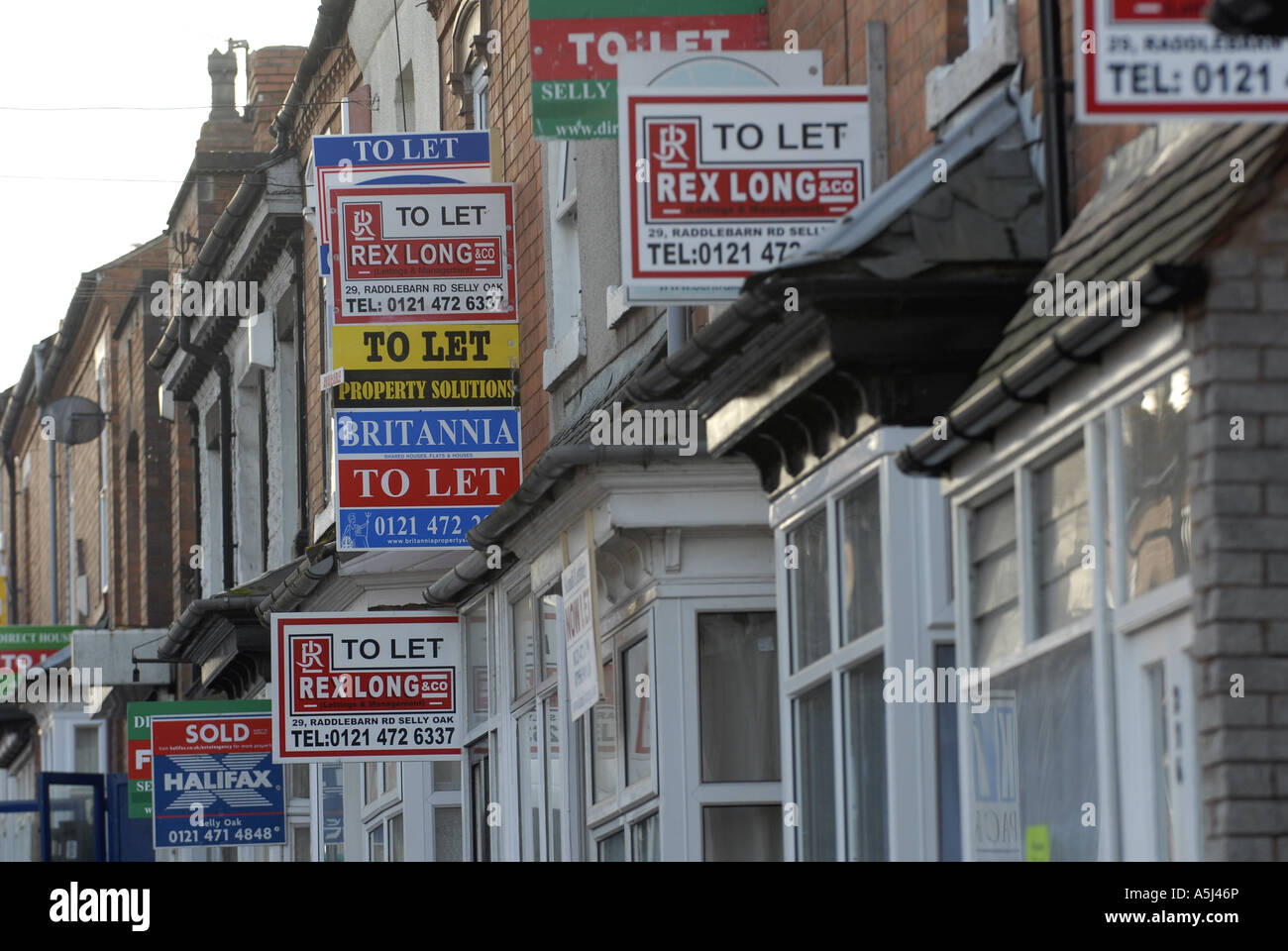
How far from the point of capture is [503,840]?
1634 centimetres

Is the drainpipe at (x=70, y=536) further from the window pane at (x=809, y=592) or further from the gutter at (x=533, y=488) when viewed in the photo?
the window pane at (x=809, y=592)

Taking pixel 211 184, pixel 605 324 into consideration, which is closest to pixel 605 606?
pixel 605 324

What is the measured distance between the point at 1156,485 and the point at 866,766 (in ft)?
9.53

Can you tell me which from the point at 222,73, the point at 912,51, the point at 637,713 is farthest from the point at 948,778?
the point at 222,73

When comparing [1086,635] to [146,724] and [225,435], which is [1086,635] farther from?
[225,435]

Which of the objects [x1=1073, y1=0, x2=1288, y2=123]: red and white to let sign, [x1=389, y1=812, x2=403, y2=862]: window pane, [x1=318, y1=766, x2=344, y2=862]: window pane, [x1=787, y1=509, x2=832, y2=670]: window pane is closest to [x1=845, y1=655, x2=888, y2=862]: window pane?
[x1=787, y1=509, x2=832, y2=670]: window pane

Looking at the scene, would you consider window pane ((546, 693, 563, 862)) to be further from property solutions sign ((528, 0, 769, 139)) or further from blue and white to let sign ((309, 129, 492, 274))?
property solutions sign ((528, 0, 769, 139))

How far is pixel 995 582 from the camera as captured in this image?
8.29 meters

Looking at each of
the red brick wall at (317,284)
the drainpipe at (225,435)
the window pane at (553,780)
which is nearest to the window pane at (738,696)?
the window pane at (553,780)

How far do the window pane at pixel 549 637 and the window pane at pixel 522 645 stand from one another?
34 cm

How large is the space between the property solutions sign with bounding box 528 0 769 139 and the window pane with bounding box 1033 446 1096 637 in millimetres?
5070

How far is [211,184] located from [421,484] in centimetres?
1632

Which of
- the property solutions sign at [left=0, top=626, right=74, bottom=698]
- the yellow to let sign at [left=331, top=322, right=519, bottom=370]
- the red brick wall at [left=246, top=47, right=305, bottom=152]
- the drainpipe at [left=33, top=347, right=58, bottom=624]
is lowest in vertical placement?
the property solutions sign at [left=0, top=626, right=74, bottom=698]

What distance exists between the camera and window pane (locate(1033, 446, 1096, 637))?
7531 millimetres
